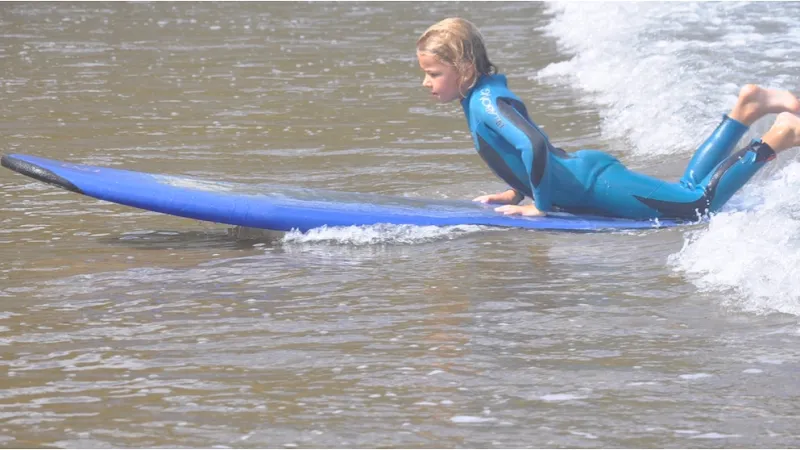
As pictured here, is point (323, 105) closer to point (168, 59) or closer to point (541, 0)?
point (168, 59)

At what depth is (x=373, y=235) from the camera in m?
5.58

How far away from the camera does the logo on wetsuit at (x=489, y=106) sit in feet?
18.1

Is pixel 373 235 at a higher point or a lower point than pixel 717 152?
lower

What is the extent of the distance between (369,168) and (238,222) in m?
1.86

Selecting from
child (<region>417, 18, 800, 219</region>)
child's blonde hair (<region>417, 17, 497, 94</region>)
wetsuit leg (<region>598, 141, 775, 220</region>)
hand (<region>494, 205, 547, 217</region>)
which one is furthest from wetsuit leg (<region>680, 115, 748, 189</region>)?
child's blonde hair (<region>417, 17, 497, 94</region>)

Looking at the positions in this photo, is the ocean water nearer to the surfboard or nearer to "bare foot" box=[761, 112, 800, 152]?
"bare foot" box=[761, 112, 800, 152]

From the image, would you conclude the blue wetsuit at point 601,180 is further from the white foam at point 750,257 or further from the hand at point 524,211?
the white foam at point 750,257

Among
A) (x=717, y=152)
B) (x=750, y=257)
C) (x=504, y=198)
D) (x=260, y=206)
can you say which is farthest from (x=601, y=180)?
(x=260, y=206)

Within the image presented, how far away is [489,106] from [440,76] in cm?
25

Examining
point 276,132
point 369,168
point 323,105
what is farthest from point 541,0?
point 369,168

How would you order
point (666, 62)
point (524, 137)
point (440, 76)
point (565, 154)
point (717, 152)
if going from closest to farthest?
point (524, 137), point (440, 76), point (565, 154), point (717, 152), point (666, 62)

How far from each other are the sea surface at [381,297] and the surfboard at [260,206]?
72 millimetres

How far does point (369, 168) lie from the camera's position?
734cm

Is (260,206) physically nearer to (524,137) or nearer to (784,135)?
(524,137)
